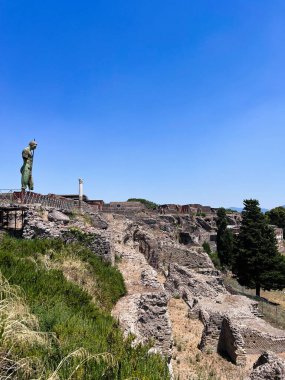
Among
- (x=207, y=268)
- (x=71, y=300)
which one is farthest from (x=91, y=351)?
(x=207, y=268)

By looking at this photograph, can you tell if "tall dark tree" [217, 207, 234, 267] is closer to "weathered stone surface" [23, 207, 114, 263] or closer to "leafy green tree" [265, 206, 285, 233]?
"weathered stone surface" [23, 207, 114, 263]

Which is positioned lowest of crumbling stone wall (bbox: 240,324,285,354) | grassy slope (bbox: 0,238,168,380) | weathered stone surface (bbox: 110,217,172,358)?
crumbling stone wall (bbox: 240,324,285,354)

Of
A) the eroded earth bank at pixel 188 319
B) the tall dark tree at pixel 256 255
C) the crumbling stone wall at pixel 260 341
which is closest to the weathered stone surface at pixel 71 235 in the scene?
the eroded earth bank at pixel 188 319

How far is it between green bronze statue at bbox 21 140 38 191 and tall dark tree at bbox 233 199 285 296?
25588mm

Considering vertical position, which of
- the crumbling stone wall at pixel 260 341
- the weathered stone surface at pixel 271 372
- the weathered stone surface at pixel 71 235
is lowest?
the crumbling stone wall at pixel 260 341

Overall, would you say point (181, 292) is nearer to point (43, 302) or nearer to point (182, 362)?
point (182, 362)

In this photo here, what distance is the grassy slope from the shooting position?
455cm

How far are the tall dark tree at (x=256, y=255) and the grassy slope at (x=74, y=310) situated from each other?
89.0 feet

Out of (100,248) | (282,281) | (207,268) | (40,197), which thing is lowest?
(282,281)

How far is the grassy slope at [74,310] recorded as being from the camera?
4.55 meters

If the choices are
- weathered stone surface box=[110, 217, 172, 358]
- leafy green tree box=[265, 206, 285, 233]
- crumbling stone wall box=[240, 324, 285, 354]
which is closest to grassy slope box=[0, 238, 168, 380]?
weathered stone surface box=[110, 217, 172, 358]

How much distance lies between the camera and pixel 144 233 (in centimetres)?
2648

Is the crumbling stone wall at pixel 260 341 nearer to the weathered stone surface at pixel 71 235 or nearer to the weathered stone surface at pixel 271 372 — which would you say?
the weathered stone surface at pixel 271 372

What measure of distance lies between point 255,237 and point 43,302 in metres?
34.1
